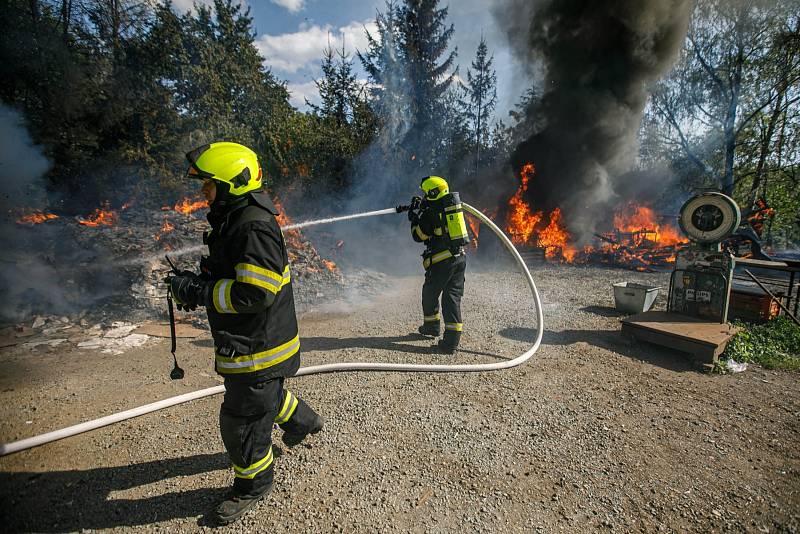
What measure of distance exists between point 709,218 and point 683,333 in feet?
5.73

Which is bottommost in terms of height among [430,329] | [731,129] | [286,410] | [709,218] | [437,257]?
[430,329]

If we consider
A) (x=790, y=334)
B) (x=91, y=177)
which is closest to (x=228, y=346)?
→ (x=790, y=334)

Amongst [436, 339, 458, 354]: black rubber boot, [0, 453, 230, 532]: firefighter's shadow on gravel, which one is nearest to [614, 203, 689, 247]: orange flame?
[436, 339, 458, 354]: black rubber boot

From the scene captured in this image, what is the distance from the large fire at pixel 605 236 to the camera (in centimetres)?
1425

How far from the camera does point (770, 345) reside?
5.56 meters

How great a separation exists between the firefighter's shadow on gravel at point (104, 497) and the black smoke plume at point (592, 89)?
1745cm

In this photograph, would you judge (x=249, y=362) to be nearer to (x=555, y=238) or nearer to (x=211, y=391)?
(x=211, y=391)

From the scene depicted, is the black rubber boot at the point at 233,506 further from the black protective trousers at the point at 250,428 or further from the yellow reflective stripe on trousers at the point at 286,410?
the yellow reflective stripe on trousers at the point at 286,410

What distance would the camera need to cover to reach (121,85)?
1120 centimetres

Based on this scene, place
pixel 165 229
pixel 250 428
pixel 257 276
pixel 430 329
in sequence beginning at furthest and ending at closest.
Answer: pixel 165 229
pixel 430 329
pixel 250 428
pixel 257 276

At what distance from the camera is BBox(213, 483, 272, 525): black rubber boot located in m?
2.38

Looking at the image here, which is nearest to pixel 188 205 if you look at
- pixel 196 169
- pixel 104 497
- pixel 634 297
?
pixel 104 497

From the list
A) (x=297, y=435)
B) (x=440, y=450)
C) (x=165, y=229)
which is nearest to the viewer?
(x=297, y=435)

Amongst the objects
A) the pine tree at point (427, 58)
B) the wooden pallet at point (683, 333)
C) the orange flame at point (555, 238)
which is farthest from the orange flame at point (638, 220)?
the wooden pallet at point (683, 333)
